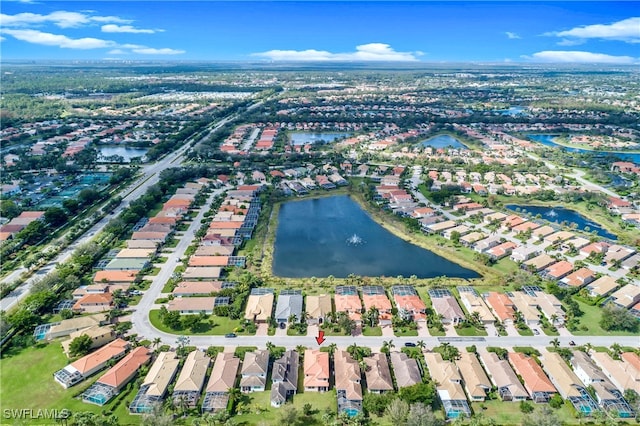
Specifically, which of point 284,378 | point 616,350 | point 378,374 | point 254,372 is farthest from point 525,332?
point 254,372

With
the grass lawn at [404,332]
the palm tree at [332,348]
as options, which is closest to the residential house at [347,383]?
the palm tree at [332,348]

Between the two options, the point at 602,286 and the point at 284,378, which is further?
the point at 602,286

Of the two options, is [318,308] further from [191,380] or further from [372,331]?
[191,380]

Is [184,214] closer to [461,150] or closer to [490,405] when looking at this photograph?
[490,405]

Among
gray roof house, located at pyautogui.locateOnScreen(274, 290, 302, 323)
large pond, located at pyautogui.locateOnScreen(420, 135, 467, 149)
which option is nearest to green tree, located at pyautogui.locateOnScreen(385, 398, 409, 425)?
gray roof house, located at pyautogui.locateOnScreen(274, 290, 302, 323)

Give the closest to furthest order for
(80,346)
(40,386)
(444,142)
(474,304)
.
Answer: (40,386) → (80,346) → (474,304) → (444,142)

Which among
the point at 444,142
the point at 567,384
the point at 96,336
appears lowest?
the point at 567,384
